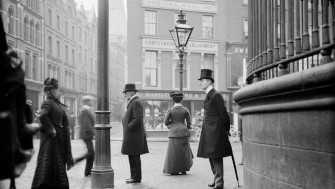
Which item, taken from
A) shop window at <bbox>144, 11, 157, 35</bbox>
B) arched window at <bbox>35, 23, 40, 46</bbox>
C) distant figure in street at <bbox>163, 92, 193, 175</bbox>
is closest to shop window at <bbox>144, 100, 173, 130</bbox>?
shop window at <bbox>144, 11, 157, 35</bbox>

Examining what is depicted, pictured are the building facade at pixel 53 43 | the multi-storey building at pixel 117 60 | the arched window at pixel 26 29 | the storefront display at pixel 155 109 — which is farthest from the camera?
the multi-storey building at pixel 117 60

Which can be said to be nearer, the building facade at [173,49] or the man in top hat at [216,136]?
the man in top hat at [216,136]

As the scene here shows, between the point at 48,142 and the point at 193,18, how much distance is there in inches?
946

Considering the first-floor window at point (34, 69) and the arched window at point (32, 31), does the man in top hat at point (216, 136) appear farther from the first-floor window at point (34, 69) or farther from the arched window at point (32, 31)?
the arched window at point (32, 31)

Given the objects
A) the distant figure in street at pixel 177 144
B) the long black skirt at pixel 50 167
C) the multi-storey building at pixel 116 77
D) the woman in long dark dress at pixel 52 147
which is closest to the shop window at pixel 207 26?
the distant figure in street at pixel 177 144

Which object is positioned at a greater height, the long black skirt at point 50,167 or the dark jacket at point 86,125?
the dark jacket at point 86,125

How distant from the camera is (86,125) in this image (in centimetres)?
915

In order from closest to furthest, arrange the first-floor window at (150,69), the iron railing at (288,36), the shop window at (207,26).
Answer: the iron railing at (288,36) → the first-floor window at (150,69) → the shop window at (207,26)

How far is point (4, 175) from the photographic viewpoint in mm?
1783

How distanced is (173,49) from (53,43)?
65.3ft

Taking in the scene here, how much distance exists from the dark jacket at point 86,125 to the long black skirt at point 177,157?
183 cm

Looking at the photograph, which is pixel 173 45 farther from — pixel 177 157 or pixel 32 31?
pixel 177 157

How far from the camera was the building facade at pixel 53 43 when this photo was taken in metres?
34.0

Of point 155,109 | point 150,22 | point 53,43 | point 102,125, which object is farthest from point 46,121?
point 53,43
